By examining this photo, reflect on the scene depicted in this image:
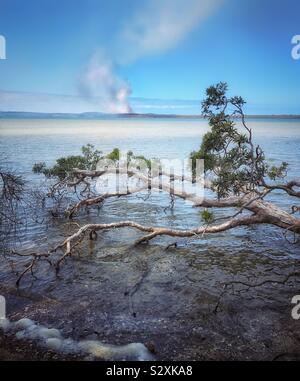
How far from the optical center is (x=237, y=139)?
31.9ft

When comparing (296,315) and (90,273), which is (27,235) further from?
(296,315)

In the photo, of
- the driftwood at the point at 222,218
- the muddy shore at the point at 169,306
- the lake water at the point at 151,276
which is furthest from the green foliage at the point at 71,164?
the muddy shore at the point at 169,306

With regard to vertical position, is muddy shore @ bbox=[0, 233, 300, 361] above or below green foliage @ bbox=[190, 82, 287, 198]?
below

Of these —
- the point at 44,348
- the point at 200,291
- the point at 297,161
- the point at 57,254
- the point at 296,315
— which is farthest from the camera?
the point at 297,161

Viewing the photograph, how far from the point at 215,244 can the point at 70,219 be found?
671cm

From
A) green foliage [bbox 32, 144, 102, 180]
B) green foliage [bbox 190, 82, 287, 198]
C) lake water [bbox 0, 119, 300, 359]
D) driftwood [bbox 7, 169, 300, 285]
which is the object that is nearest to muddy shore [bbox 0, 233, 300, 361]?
lake water [bbox 0, 119, 300, 359]

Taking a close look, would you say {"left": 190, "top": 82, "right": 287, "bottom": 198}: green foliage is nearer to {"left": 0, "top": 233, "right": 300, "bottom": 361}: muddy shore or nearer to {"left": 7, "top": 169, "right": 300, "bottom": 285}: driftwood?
{"left": 7, "top": 169, "right": 300, "bottom": 285}: driftwood
